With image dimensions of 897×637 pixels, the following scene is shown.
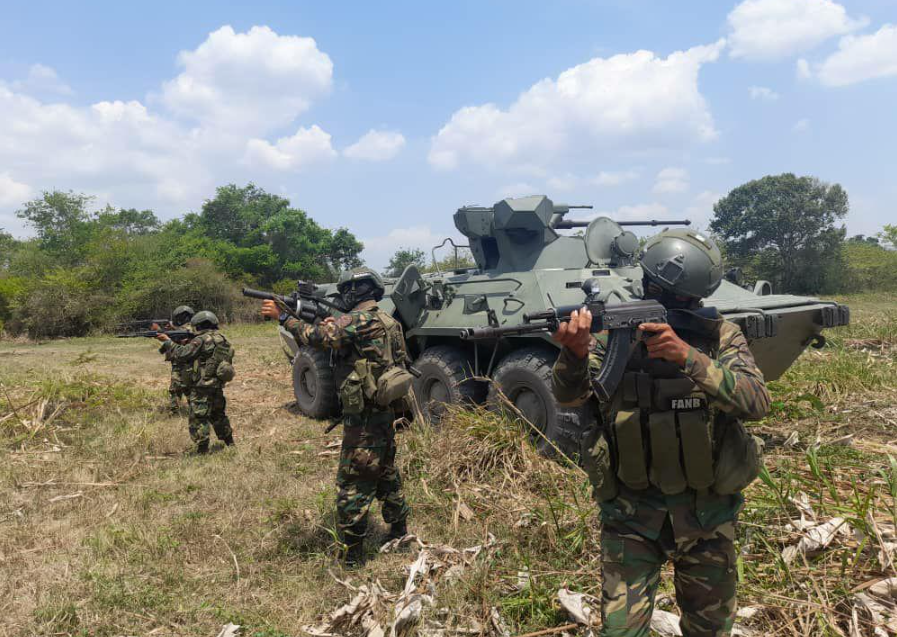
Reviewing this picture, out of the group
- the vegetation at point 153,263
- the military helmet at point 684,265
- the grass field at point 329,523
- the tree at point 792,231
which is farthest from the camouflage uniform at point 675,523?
the tree at point 792,231

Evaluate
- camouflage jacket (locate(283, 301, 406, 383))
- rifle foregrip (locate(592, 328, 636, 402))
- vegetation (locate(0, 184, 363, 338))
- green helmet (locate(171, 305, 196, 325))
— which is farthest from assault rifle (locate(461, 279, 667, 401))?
vegetation (locate(0, 184, 363, 338))

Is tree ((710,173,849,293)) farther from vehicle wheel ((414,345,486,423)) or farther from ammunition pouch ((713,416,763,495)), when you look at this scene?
ammunition pouch ((713,416,763,495))

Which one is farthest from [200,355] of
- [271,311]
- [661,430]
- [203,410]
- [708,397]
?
[708,397]

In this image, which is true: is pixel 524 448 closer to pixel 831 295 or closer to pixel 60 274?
pixel 60 274

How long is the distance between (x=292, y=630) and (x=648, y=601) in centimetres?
180

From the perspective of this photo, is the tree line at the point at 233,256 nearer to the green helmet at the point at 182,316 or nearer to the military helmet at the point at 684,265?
the green helmet at the point at 182,316

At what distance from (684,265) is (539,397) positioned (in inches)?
123

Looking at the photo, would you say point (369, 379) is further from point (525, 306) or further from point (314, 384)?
point (314, 384)

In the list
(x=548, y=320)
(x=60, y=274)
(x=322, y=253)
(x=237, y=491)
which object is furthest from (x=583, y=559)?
(x=322, y=253)

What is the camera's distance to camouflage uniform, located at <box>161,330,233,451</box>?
19.7ft

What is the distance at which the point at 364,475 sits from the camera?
3674 millimetres

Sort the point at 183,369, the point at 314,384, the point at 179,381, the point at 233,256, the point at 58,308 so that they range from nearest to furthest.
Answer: the point at 183,369, the point at 179,381, the point at 314,384, the point at 58,308, the point at 233,256

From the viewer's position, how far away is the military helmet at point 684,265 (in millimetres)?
2188

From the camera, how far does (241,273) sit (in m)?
28.6
